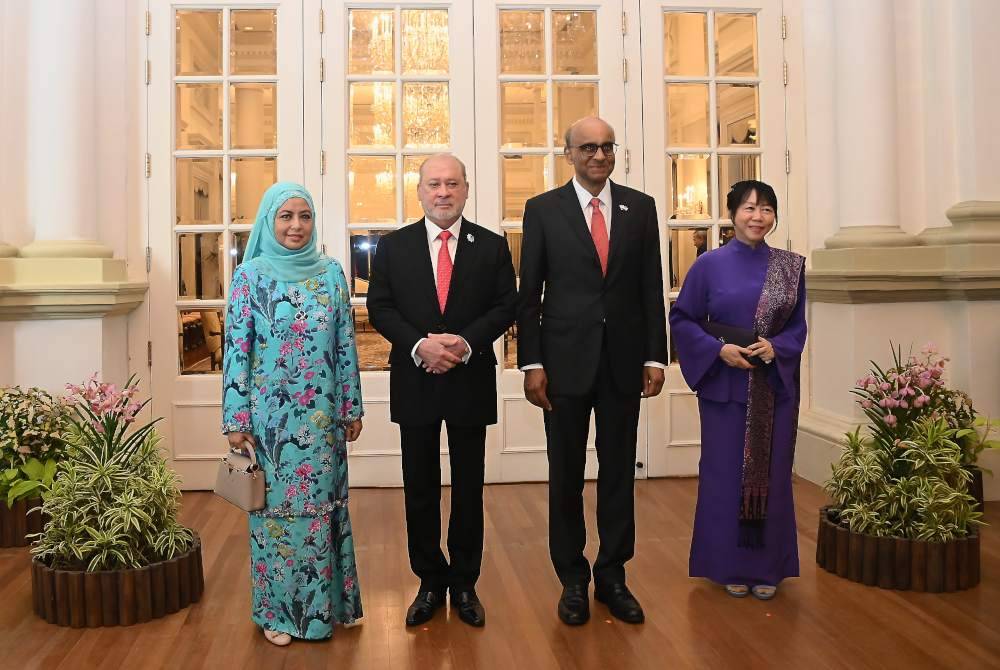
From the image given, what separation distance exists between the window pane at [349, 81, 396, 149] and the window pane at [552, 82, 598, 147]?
965 mm

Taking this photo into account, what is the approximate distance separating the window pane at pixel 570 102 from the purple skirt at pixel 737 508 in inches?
102

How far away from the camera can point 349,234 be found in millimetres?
5746

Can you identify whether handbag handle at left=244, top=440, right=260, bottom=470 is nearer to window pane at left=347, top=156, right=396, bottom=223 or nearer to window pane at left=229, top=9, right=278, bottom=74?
window pane at left=347, top=156, right=396, bottom=223

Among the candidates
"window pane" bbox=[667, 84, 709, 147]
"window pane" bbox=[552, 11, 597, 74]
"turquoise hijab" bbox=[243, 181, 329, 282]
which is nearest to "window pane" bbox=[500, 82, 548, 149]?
"window pane" bbox=[552, 11, 597, 74]

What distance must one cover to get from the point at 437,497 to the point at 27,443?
7.56ft

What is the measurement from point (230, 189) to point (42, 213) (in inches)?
39.6

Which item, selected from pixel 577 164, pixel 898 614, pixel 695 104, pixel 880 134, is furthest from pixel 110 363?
pixel 880 134

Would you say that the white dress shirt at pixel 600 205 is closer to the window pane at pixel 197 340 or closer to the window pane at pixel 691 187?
the window pane at pixel 691 187

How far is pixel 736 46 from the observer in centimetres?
594

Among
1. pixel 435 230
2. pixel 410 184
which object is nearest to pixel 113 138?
pixel 410 184

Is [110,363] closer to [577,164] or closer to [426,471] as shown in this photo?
[426,471]

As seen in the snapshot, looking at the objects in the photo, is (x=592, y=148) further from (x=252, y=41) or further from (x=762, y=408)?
→ (x=252, y=41)

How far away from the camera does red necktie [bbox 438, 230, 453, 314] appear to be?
346 centimetres

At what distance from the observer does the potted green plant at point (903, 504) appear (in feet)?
12.5
